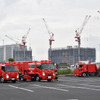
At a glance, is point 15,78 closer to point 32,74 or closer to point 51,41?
point 32,74

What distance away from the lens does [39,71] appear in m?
39.0

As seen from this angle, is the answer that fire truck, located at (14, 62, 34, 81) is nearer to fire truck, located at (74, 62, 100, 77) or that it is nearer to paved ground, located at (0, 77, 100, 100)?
paved ground, located at (0, 77, 100, 100)

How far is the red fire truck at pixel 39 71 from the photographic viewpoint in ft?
126

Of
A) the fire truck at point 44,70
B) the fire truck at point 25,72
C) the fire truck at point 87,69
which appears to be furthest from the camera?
the fire truck at point 87,69

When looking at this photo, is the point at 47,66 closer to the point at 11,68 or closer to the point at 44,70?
the point at 44,70

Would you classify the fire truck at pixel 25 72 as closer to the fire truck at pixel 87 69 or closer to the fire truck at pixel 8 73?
the fire truck at pixel 8 73

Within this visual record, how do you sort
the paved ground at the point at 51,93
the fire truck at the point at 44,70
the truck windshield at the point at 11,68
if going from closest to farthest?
the paved ground at the point at 51,93 < the truck windshield at the point at 11,68 < the fire truck at the point at 44,70

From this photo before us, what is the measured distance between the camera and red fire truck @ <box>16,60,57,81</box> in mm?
38312

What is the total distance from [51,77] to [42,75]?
112cm

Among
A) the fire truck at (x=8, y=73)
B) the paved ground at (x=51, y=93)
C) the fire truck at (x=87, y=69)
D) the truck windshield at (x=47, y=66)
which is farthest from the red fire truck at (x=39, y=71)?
the fire truck at (x=87, y=69)

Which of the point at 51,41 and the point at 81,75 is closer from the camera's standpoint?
the point at 81,75

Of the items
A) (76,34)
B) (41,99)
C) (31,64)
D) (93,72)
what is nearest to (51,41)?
(76,34)

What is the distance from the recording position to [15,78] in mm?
36656

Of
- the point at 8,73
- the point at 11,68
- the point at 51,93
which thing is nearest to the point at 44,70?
the point at 11,68
